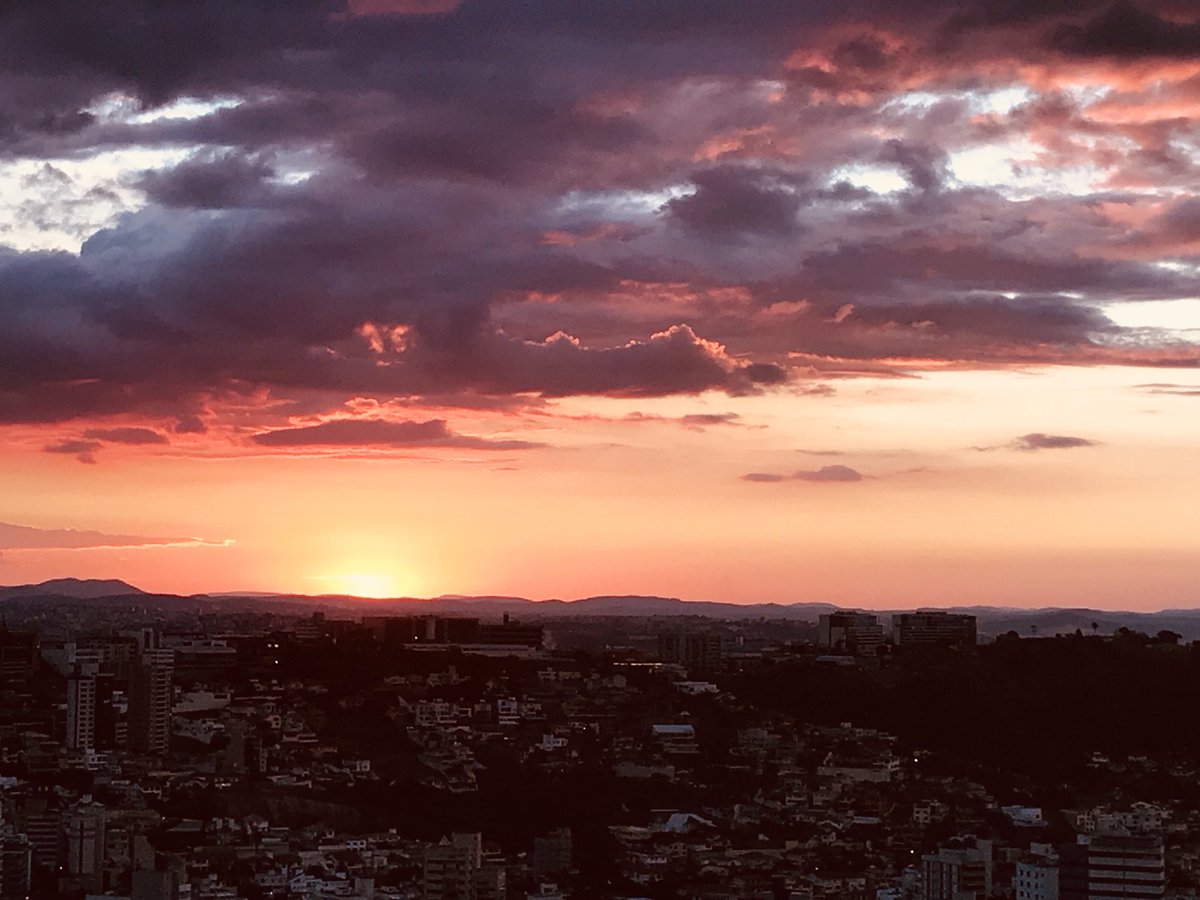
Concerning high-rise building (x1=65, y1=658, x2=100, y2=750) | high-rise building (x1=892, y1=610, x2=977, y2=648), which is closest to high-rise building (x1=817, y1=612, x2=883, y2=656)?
high-rise building (x1=892, y1=610, x2=977, y2=648)

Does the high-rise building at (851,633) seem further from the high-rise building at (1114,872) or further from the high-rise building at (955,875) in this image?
the high-rise building at (1114,872)

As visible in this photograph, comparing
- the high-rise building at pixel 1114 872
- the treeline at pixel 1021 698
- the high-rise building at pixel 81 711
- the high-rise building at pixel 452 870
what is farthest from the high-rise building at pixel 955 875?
the high-rise building at pixel 81 711

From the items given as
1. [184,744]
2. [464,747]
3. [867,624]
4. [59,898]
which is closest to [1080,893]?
[59,898]

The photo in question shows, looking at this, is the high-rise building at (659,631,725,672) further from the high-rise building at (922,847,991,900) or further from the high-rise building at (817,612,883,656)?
the high-rise building at (922,847,991,900)

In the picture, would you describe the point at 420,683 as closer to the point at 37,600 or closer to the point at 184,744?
the point at 184,744

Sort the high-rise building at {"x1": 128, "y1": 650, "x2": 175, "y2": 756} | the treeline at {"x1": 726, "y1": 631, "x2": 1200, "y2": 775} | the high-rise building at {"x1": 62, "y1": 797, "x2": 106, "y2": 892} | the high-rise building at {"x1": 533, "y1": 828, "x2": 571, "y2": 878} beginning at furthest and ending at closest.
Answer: the treeline at {"x1": 726, "y1": 631, "x2": 1200, "y2": 775} < the high-rise building at {"x1": 128, "y1": 650, "x2": 175, "y2": 756} < the high-rise building at {"x1": 533, "y1": 828, "x2": 571, "y2": 878} < the high-rise building at {"x1": 62, "y1": 797, "x2": 106, "y2": 892}
